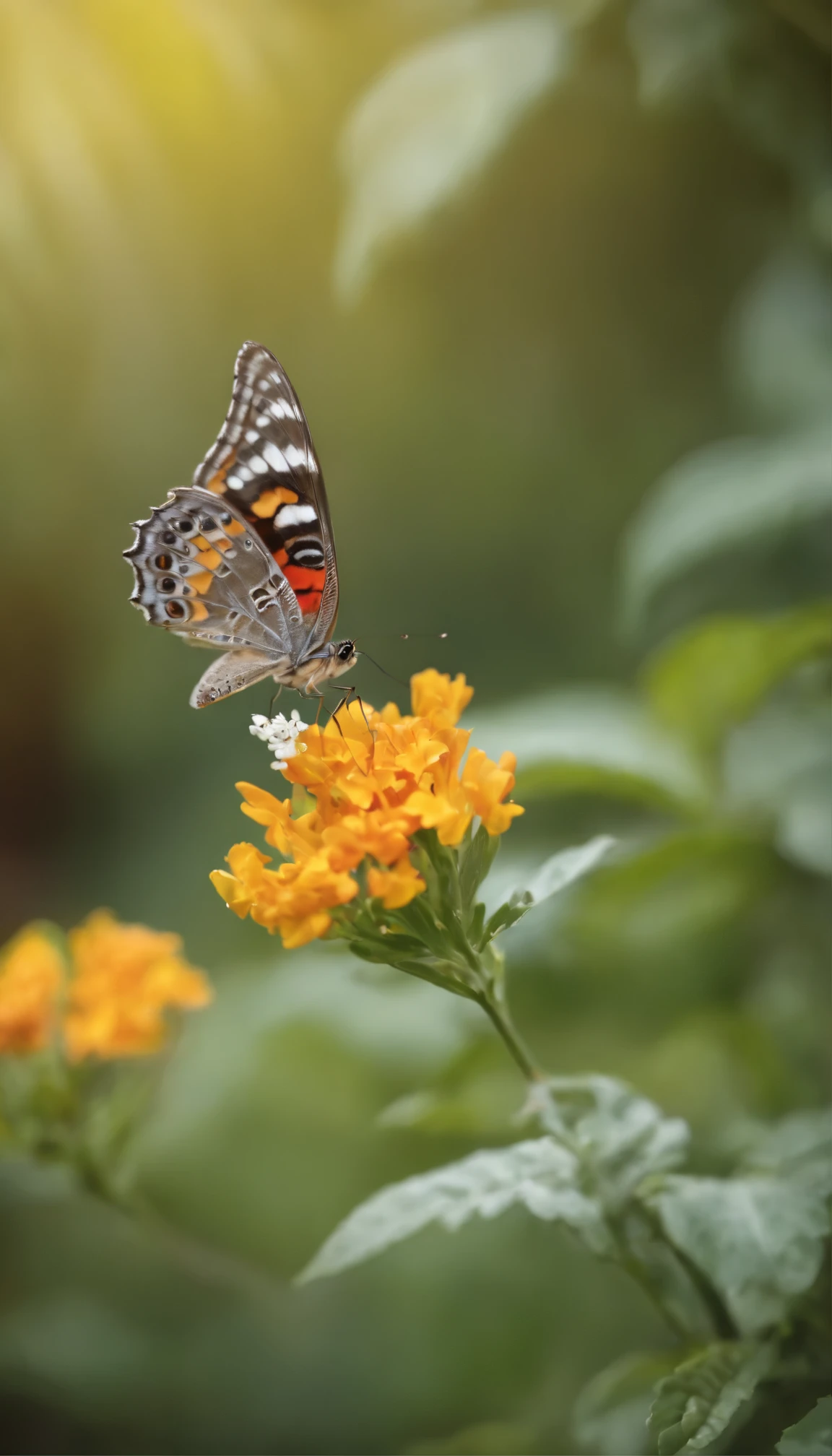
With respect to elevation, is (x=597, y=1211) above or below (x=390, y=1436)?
above

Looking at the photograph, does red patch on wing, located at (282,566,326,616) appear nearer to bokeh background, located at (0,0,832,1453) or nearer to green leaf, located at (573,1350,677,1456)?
bokeh background, located at (0,0,832,1453)

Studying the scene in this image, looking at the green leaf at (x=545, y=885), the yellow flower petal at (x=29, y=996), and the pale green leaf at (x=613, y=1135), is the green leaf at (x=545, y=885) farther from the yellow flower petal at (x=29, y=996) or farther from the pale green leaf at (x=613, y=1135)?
the yellow flower petal at (x=29, y=996)

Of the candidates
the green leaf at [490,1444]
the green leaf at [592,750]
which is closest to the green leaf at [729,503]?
the green leaf at [592,750]

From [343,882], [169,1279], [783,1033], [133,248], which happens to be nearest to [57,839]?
[169,1279]

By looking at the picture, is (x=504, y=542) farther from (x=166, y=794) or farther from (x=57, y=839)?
(x=57, y=839)

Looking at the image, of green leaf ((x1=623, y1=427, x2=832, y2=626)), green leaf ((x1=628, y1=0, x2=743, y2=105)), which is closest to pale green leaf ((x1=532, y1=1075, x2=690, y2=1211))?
green leaf ((x1=623, y1=427, x2=832, y2=626))
